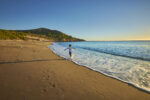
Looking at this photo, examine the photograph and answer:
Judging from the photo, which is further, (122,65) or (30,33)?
(30,33)

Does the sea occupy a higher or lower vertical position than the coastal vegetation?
lower

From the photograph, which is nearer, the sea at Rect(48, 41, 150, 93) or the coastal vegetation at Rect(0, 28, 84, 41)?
the sea at Rect(48, 41, 150, 93)

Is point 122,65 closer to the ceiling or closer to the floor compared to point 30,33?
closer to the floor

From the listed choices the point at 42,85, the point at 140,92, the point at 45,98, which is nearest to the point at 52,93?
the point at 45,98

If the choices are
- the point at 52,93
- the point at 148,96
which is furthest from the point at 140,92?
the point at 52,93

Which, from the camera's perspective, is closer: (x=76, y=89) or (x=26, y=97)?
(x=26, y=97)

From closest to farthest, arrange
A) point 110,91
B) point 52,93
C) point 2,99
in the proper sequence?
point 2,99
point 52,93
point 110,91

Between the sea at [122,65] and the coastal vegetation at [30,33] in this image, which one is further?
the coastal vegetation at [30,33]

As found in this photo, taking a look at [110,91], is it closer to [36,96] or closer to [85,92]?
[85,92]

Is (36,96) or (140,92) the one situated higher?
(36,96)

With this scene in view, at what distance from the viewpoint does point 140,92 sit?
302cm

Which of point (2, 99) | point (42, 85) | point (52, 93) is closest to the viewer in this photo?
point (2, 99)

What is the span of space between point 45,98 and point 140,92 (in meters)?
3.70

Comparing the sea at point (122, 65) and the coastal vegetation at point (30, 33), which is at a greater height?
the coastal vegetation at point (30, 33)
